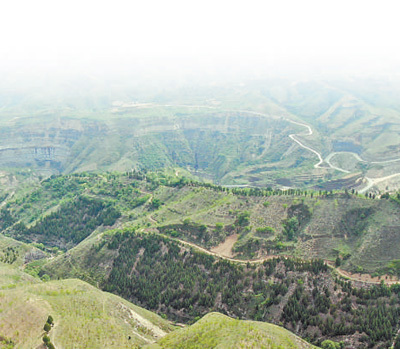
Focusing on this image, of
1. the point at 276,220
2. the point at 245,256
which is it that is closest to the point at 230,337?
the point at 245,256

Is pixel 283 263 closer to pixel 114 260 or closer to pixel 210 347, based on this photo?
pixel 210 347

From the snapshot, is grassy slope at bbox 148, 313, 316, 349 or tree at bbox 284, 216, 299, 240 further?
tree at bbox 284, 216, 299, 240

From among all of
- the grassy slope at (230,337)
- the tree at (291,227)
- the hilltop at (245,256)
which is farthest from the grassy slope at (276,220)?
the grassy slope at (230,337)

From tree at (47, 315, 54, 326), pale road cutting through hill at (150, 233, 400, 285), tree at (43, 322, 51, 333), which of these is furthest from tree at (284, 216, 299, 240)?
tree at (43, 322, 51, 333)

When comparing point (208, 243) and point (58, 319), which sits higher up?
point (58, 319)

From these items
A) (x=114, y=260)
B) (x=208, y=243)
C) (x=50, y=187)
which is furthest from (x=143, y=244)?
(x=50, y=187)

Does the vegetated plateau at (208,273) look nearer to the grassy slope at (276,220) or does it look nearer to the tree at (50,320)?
the tree at (50,320)

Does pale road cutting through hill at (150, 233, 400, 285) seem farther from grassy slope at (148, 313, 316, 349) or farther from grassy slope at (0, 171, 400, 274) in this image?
grassy slope at (148, 313, 316, 349)
